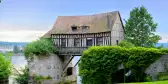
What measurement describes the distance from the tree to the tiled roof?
5.69 metres

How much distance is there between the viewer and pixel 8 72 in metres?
30.8

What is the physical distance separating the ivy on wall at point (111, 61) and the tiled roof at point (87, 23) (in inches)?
283

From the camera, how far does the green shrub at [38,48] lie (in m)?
32.5

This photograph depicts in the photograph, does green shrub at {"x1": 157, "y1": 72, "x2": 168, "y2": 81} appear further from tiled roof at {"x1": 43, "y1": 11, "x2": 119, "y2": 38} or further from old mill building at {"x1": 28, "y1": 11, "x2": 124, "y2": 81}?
tiled roof at {"x1": 43, "y1": 11, "x2": 119, "y2": 38}

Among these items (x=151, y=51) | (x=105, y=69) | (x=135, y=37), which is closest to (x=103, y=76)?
(x=105, y=69)

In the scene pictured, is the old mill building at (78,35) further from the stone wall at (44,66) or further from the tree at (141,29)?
the tree at (141,29)

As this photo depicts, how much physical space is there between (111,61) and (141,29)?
579 inches

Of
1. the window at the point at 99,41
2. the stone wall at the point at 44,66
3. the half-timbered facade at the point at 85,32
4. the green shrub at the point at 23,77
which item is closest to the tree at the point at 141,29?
the half-timbered facade at the point at 85,32

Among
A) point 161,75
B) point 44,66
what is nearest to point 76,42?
point 44,66

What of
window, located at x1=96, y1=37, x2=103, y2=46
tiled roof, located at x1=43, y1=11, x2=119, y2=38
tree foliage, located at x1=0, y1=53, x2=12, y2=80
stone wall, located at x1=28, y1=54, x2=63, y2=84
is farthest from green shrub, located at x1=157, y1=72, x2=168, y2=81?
tree foliage, located at x1=0, y1=53, x2=12, y2=80

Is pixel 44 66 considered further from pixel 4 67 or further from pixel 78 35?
pixel 78 35

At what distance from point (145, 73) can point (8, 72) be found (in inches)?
536

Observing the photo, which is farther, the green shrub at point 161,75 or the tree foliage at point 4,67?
the tree foliage at point 4,67

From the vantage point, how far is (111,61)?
2564cm
